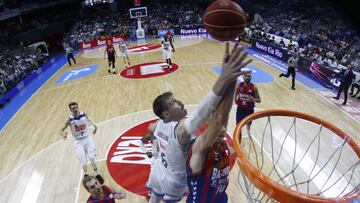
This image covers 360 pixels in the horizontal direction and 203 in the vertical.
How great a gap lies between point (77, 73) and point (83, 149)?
1123 cm

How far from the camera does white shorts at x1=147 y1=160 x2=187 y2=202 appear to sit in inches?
129

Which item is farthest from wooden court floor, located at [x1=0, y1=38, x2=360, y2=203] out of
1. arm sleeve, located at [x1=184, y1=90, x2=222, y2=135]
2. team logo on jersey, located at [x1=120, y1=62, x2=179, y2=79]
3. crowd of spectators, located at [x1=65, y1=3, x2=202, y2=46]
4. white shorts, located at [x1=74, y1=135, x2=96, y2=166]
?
crowd of spectators, located at [x1=65, y1=3, x2=202, y2=46]

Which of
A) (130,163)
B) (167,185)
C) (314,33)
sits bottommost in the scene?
(130,163)

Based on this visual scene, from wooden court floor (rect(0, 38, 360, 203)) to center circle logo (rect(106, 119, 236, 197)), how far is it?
187 mm

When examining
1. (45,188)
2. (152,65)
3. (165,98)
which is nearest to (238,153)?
(165,98)

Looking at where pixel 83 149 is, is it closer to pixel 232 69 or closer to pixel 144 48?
pixel 232 69

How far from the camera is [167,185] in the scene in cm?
338

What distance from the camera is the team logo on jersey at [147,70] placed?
47.4 ft

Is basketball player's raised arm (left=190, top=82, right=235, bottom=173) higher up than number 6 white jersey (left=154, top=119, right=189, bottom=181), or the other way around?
basketball player's raised arm (left=190, top=82, right=235, bottom=173)

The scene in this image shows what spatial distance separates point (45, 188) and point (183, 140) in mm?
5369

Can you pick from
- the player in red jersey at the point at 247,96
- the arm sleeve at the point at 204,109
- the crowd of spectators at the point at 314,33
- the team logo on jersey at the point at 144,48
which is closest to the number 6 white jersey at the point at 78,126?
the player in red jersey at the point at 247,96

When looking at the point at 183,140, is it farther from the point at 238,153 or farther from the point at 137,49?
the point at 137,49

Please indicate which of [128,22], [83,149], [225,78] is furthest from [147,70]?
[128,22]

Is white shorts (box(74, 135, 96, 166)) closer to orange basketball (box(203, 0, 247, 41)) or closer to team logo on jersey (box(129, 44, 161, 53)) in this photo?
orange basketball (box(203, 0, 247, 41))
